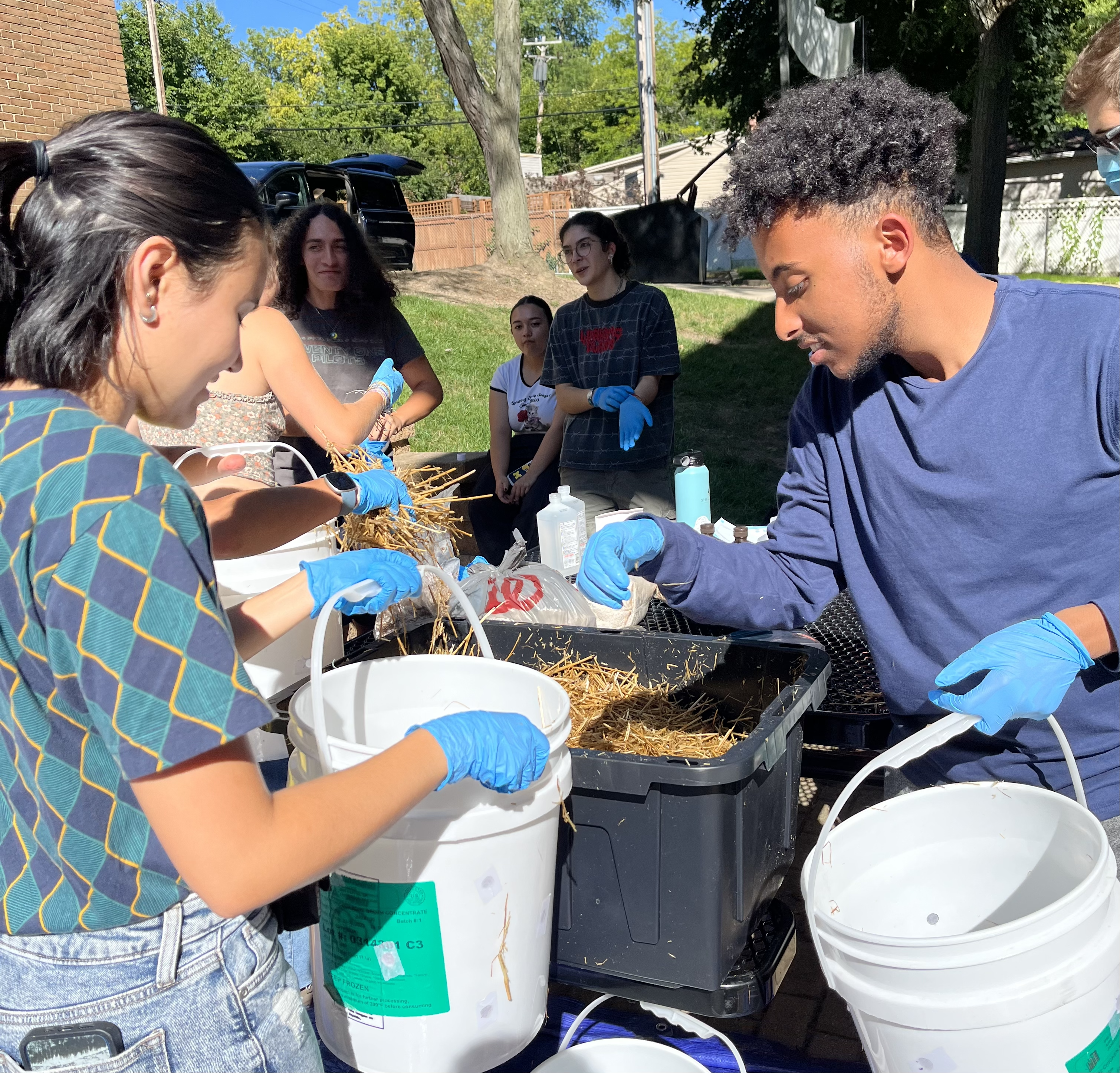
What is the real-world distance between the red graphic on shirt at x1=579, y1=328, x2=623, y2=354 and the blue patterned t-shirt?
354 cm

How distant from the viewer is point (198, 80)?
5303 centimetres

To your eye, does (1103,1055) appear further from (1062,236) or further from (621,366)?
(1062,236)

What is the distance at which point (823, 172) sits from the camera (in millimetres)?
1731

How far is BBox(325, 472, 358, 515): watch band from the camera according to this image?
88.5 inches

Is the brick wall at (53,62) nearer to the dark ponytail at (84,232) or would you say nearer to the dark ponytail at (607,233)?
the dark ponytail at (607,233)

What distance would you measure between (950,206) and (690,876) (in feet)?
78.8

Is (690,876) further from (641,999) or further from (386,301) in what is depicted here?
(386,301)

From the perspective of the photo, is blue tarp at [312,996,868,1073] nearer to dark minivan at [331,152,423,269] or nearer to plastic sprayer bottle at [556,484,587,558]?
plastic sprayer bottle at [556,484,587,558]

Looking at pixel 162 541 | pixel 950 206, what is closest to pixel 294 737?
pixel 162 541

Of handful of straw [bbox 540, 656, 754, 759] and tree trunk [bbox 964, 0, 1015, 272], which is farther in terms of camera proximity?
tree trunk [bbox 964, 0, 1015, 272]

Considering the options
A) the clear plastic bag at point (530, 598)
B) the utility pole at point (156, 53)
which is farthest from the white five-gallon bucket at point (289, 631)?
the utility pole at point (156, 53)

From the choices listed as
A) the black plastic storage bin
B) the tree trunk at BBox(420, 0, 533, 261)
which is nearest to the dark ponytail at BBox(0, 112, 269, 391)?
the black plastic storage bin

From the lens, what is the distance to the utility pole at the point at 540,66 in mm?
37375

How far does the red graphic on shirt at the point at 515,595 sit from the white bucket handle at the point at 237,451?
0.60 meters
